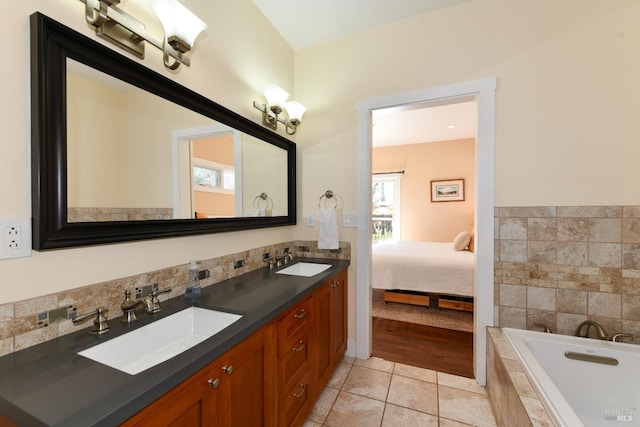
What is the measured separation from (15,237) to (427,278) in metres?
3.22

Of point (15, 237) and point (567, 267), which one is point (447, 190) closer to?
point (567, 267)

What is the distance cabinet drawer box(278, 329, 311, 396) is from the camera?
1.24 meters

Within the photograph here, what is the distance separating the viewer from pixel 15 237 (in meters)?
0.79

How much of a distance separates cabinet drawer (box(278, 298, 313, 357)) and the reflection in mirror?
71cm

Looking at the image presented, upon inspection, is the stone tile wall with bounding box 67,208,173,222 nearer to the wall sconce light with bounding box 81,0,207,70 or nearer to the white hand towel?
the wall sconce light with bounding box 81,0,207,70

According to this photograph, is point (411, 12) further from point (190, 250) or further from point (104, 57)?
point (190, 250)

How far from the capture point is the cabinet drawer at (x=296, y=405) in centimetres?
127

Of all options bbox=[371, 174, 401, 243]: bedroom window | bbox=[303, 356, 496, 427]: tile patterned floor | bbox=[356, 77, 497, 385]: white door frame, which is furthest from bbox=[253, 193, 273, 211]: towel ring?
bbox=[371, 174, 401, 243]: bedroom window

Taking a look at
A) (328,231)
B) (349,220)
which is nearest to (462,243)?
(349,220)

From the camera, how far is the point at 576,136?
5.45 ft

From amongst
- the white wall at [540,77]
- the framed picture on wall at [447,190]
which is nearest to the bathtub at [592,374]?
the white wall at [540,77]

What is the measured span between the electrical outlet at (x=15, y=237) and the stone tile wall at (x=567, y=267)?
93.8 inches

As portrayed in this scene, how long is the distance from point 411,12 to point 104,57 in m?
2.03

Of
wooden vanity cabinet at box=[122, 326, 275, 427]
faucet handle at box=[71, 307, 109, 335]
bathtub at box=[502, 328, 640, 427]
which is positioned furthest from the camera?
bathtub at box=[502, 328, 640, 427]
